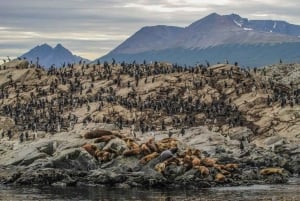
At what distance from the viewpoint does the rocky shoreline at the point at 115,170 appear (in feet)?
346

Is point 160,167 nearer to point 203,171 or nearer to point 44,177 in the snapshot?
point 203,171

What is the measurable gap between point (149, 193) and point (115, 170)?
591 inches

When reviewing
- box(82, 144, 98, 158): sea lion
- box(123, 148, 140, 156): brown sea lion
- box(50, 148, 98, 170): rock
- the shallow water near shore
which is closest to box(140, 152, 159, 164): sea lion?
box(123, 148, 140, 156): brown sea lion

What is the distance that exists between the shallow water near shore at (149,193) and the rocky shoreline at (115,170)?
4.39m

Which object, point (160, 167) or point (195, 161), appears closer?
point (160, 167)

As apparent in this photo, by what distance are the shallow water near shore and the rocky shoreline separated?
4.39m

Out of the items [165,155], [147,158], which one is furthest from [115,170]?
[165,155]

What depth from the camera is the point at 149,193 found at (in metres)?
96.3

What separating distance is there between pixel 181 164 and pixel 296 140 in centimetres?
8002

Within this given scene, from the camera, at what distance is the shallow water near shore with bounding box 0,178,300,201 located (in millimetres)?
90438

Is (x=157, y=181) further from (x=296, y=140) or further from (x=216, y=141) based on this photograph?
(x=296, y=140)

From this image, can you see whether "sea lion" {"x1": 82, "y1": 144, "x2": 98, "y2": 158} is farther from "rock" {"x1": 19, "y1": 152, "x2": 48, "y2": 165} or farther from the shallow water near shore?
the shallow water near shore

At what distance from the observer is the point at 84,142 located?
125 metres

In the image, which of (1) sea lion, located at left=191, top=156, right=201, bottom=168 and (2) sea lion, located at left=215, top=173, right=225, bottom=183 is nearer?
(2) sea lion, located at left=215, top=173, right=225, bottom=183
